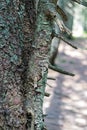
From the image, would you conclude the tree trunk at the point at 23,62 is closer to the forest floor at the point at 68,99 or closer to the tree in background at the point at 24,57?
the tree in background at the point at 24,57

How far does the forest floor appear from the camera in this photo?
9.03 metres

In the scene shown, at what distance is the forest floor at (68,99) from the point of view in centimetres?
903

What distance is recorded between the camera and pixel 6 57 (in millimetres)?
2178

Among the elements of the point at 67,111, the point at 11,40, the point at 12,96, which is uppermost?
the point at 11,40

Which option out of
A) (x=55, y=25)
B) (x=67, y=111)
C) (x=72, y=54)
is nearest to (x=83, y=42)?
(x=72, y=54)

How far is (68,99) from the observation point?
1114 cm

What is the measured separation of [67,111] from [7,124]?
7.91 meters

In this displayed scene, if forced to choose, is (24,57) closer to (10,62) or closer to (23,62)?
(23,62)

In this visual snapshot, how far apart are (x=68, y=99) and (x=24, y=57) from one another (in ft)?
29.3

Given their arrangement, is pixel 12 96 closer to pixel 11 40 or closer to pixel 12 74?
pixel 12 74

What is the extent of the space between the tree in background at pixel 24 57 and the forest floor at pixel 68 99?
6141mm

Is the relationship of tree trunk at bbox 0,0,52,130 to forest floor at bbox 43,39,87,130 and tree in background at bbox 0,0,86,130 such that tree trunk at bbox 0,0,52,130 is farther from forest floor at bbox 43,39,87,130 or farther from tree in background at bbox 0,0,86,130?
forest floor at bbox 43,39,87,130

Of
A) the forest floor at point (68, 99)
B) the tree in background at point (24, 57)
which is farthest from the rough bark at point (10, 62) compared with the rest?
the forest floor at point (68, 99)

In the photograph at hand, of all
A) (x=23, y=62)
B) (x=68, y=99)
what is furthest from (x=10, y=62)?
(x=68, y=99)
